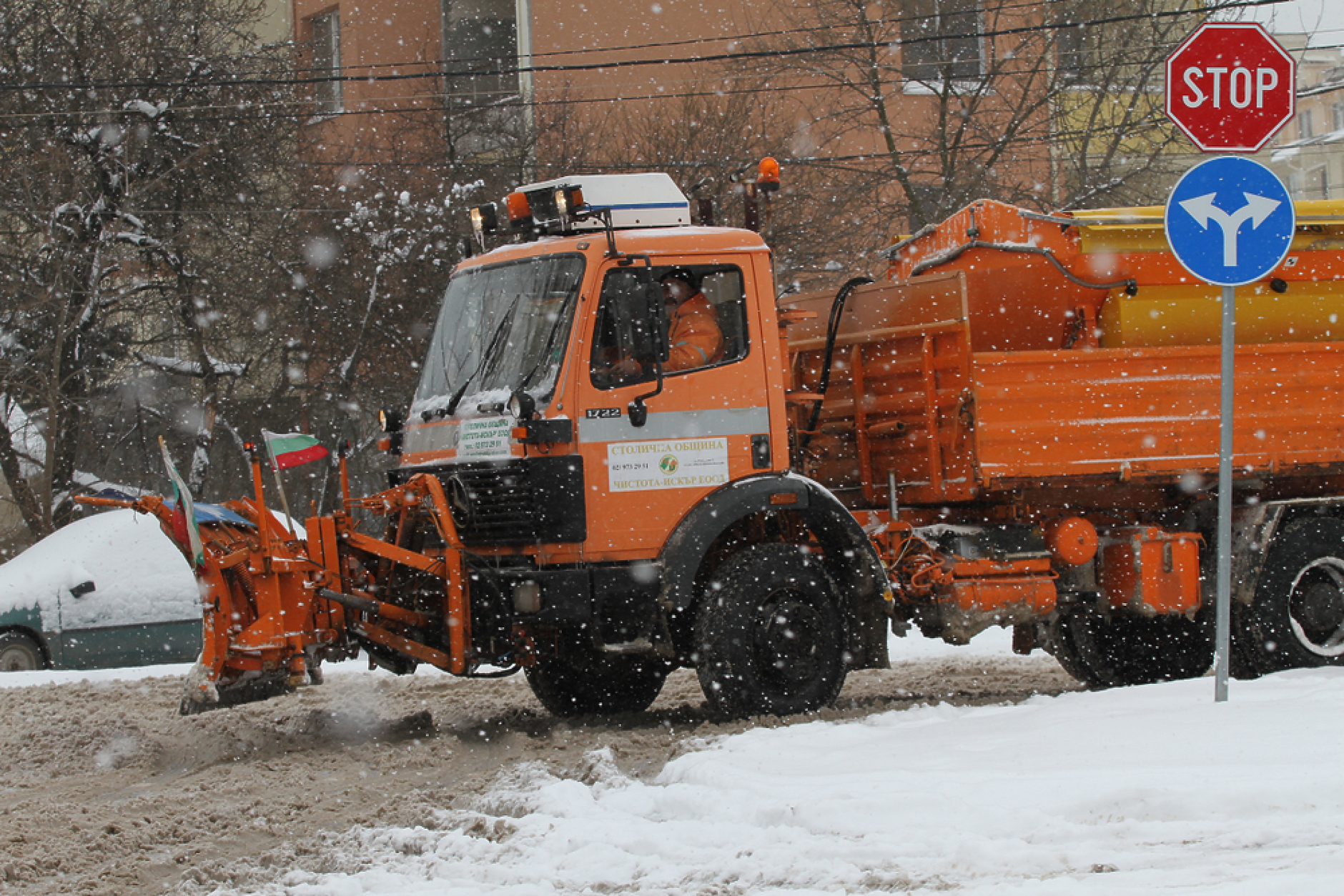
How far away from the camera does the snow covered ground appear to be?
15.3 ft

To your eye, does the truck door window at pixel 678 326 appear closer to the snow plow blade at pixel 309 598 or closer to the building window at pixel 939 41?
the snow plow blade at pixel 309 598

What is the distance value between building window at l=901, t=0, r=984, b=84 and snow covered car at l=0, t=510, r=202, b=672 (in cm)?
1354

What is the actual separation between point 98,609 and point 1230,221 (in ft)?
31.5

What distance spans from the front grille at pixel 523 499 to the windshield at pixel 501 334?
0.32 m

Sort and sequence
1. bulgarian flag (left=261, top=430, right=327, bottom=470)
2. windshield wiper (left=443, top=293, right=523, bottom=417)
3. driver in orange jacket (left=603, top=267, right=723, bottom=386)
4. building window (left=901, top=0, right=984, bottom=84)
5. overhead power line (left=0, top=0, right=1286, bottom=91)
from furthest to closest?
building window (left=901, top=0, right=984, bottom=84), overhead power line (left=0, top=0, right=1286, bottom=91), bulgarian flag (left=261, top=430, right=327, bottom=470), windshield wiper (left=443, top=293, right=523, bottom=417), driver in orange jacket (left=603, top=267, right=723, bottom=386)

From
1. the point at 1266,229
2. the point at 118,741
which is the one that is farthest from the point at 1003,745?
the point at 118,741

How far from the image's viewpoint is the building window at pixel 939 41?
21.8 m

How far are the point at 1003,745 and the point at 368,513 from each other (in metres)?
3.60

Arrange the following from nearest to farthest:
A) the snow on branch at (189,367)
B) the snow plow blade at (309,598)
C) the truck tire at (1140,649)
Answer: the snow plow blade at (309,598) < the truck tire at (1140,649) < the snow on branch at (189,367)

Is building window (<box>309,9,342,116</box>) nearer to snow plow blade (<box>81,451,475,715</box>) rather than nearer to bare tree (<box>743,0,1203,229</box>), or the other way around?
bare tree (<box>743,0,1203,229</box>)

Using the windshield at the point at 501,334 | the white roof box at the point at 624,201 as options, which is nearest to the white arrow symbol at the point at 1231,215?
the white roof box at the point at 624,201

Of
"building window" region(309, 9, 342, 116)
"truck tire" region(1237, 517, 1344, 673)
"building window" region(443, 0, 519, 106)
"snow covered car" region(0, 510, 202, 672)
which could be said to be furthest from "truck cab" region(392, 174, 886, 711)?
"building window" region(443, 0, 519, 106)

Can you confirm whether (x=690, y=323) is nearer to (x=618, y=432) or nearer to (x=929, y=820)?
(x=618, y=432)

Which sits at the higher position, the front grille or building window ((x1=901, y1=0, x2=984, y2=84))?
building window ((x1=901, y1=0, x2=984, y2=84))
